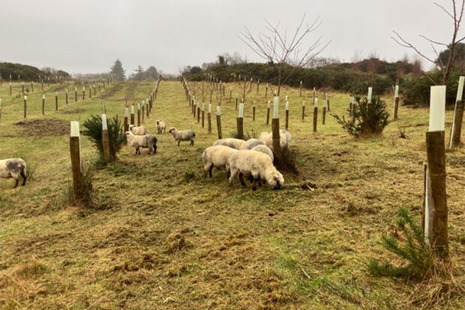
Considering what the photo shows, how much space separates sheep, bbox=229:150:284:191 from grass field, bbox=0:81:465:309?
204 millimetres

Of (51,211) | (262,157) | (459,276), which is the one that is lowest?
→ (51,211)

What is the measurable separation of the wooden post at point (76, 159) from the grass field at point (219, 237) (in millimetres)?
353

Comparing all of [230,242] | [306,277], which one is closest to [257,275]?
[306,277]

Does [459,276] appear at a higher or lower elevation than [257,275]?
higher

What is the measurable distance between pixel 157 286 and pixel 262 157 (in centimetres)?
314

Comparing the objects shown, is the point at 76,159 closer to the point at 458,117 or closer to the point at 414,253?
the point at 414,253

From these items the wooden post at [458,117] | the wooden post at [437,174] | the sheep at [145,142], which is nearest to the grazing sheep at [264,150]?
the wooden post at [437,174]

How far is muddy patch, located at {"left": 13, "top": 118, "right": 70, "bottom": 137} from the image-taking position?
17.1 metres

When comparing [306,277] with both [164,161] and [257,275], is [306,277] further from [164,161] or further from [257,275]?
[164,161]

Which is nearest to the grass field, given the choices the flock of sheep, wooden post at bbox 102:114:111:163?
the flock of sheep

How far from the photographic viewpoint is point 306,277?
130 inches

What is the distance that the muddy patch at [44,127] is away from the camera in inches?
675

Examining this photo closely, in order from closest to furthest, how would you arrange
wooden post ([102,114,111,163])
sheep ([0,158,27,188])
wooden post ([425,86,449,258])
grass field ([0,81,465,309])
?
wooden post ([425,86,449,258]) → grass field ([0,81,465,309]) → sheep ([0,158,27,188]) → wooden post ([102,114,111,163])

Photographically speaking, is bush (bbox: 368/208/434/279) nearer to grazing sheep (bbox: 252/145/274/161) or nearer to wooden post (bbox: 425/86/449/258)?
wooden post (bbox: 425/86/449/258)
